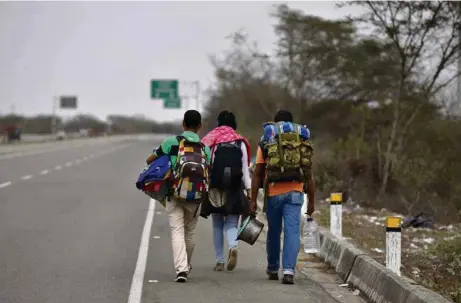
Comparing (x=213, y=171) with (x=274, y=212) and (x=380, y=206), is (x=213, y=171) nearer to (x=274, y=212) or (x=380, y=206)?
(x=274, y=212)

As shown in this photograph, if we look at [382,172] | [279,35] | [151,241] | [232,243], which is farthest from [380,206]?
[279,35]

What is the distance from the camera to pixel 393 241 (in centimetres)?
854

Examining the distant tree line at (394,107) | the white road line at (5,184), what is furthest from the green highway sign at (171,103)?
the white road line at (5,184)

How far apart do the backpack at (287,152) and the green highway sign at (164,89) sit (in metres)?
67.8

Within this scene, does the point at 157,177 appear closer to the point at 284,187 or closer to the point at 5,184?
the point at 284,187

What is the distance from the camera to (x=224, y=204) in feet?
30.9

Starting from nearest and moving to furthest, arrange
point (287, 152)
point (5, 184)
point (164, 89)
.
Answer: point (287, 152)
point (5, 184)
point (164, 89)

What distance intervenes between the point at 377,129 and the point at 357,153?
2.19m

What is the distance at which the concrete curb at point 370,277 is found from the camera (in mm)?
7102

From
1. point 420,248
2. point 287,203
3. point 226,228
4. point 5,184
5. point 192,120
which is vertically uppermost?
point 192,120

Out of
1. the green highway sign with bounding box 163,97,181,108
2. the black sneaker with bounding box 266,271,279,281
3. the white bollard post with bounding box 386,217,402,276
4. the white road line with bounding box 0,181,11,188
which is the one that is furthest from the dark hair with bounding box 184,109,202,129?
the green highway sign with bounding box 163,97,181,108

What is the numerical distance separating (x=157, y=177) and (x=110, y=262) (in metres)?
Result: 2.15

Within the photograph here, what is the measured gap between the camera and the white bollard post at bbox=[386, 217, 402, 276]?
27.8 ft

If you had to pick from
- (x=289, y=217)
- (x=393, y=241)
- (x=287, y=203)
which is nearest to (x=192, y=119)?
(x=287, y=203)
